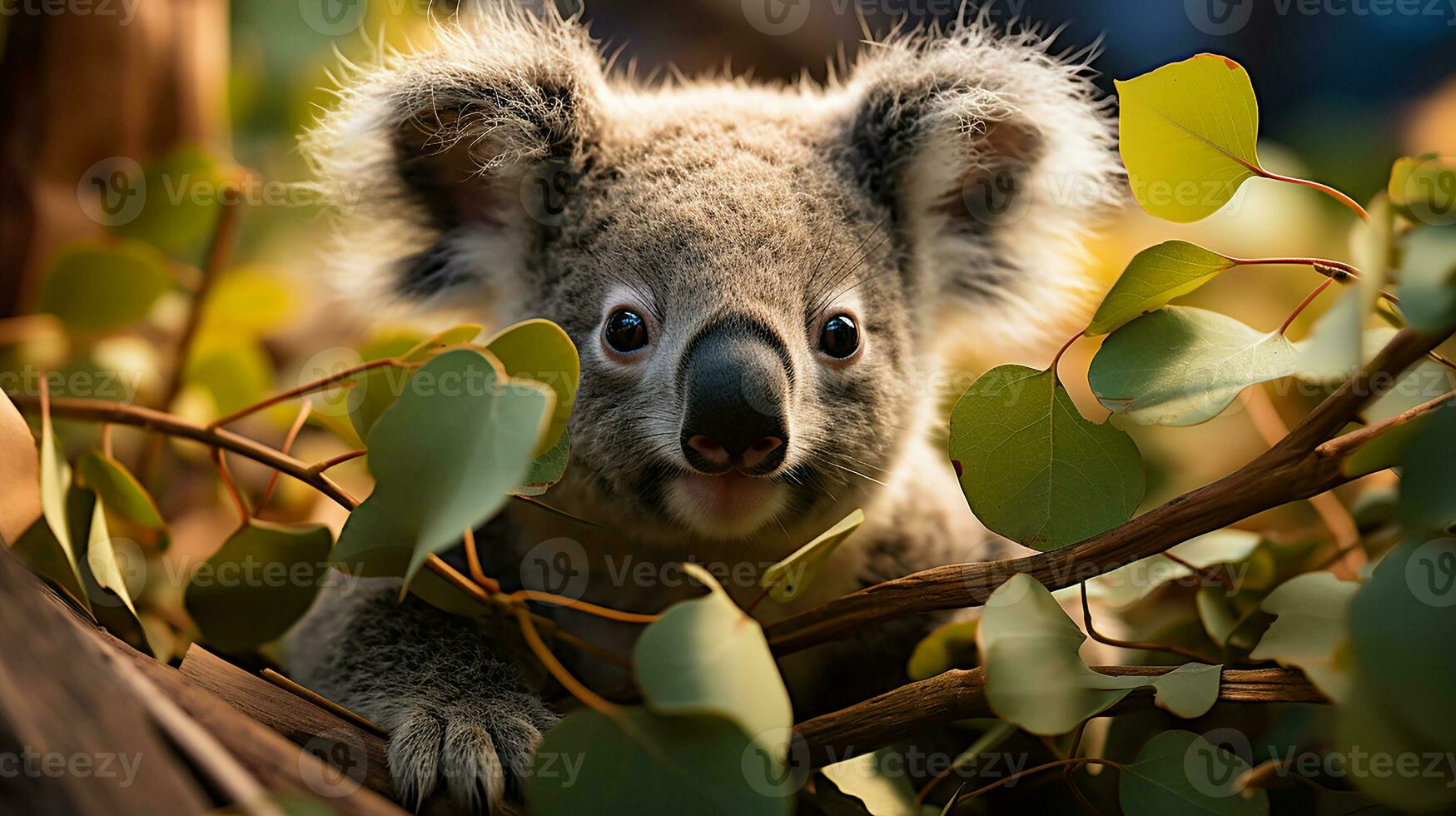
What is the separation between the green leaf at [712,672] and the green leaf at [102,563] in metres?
0.69

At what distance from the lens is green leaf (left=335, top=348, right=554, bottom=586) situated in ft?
2.71

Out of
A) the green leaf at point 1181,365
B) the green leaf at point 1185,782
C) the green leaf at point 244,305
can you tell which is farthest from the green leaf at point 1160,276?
the green leaf at point 244,305

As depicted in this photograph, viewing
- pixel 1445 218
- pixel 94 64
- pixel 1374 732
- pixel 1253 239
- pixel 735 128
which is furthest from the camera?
pixel 1253 239

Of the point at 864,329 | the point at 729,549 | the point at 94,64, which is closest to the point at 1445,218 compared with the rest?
the point at 864,329

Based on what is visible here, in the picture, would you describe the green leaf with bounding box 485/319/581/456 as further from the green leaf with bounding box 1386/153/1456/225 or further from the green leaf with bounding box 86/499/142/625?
the green leaf with bounding box 1386/153/1456/225

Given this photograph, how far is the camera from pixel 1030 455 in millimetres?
1117

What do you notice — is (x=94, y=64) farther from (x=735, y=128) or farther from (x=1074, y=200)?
(x=1074, y=200)

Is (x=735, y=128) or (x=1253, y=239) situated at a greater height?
(x=735, y=128)

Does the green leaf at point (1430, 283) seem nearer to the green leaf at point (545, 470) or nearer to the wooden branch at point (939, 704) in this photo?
the wooden branch at point (939, 704)

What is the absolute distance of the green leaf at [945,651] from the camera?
4.35 feet

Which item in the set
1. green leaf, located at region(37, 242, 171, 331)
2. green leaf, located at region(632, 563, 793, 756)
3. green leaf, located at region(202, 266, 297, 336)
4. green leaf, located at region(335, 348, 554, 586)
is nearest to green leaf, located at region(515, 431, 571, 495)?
green leaf, located at region(335, 348, 554, 586)

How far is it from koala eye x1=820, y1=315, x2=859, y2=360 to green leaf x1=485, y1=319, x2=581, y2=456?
0.49 meters

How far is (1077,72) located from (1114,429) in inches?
33.0

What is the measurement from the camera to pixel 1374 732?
80 cm
